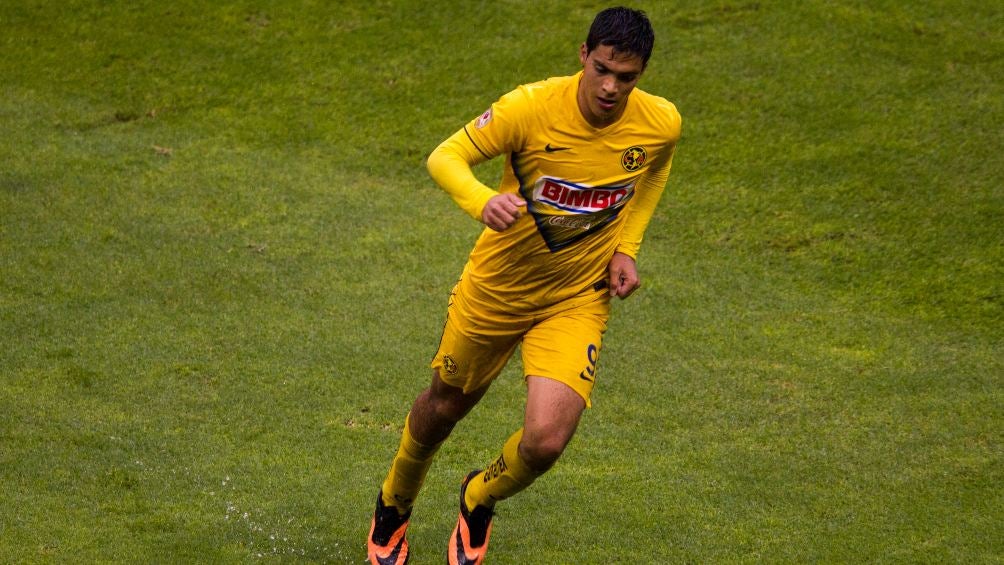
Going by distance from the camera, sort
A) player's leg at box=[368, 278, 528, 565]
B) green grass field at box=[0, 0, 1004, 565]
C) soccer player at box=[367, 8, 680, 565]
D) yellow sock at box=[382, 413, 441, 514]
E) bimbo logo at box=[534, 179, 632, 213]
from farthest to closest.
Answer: green grass field at box=[0, 0, 1004, 565] → yellow sock at box=[382, 413, 441, 514] → player's leg at box=[368, 278, 528, 565] → bimbo logo at box=[534, 179, 632, 213] → soccer player at box=[367, 8, 680, 565]

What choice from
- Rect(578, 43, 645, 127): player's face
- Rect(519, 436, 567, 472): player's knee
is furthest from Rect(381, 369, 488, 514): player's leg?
Rect(578, 43, 645, 127): player's face

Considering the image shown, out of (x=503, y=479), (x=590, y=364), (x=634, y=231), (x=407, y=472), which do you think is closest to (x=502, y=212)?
(x=590, y=364)

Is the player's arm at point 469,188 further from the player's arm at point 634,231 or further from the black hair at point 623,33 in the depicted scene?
the player's arm at point 634,231

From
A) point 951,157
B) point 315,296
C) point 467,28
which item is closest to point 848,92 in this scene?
point 951,157

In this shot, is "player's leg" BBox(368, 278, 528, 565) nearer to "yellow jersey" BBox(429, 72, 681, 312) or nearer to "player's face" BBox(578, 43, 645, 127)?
"yellow jersey" BBox(429, 72, 681, 312)

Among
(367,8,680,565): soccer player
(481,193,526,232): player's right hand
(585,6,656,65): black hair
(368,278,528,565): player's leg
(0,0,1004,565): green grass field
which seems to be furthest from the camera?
(0,0,1004,565): green grass field

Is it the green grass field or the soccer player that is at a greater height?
the soccer player

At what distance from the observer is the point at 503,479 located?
488 centimetres

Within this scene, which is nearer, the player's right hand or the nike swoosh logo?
the player's right hand

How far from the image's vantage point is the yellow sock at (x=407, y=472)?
5160 mm

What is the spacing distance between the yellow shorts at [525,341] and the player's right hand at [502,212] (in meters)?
0.85

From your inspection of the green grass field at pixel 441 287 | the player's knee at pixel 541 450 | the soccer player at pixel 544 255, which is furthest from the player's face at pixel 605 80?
the green grass field at pixel 441 287

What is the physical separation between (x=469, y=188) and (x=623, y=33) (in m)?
0.84

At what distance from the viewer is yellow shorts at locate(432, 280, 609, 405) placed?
15.6ft
